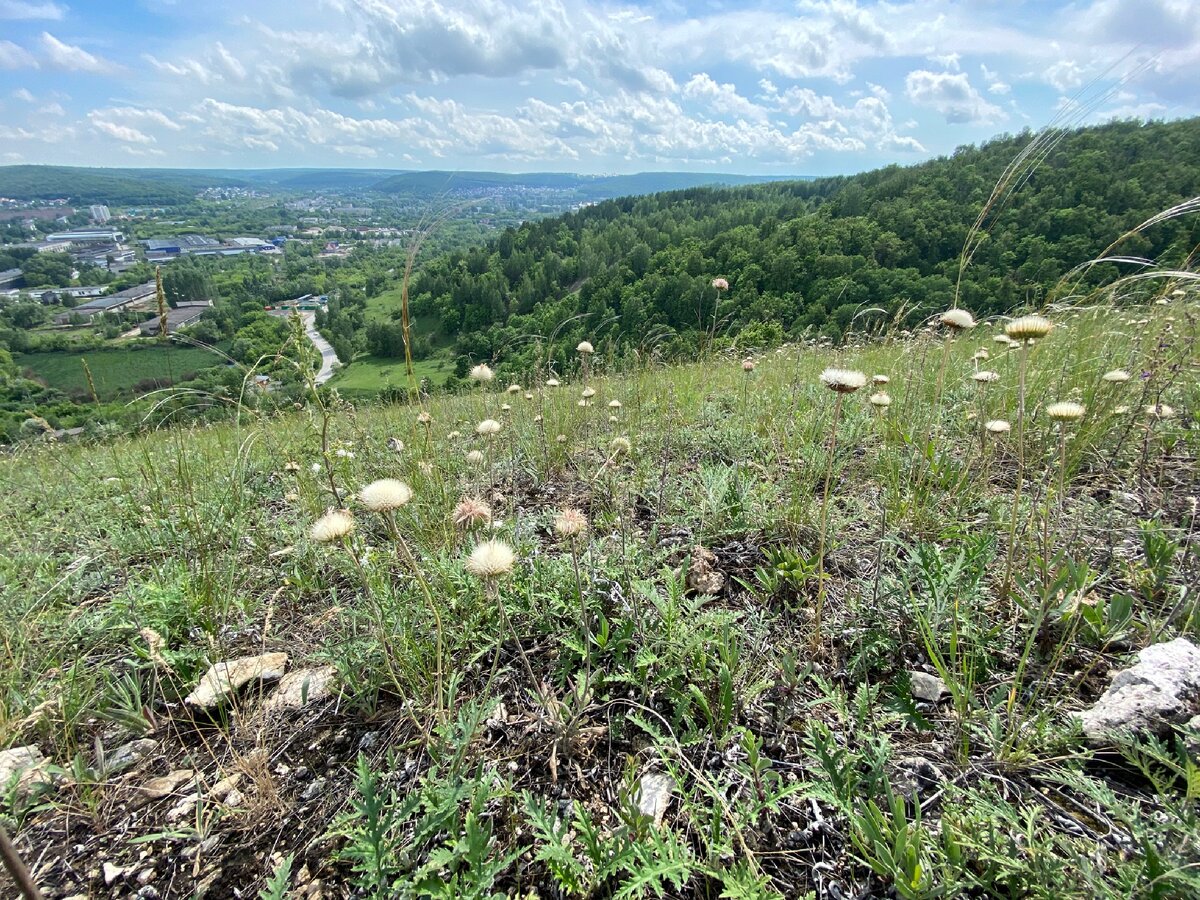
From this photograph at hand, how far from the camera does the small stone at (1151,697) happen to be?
1.46 m

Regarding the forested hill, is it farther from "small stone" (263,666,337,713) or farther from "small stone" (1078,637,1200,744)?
"small stone" (263,666,337,713)

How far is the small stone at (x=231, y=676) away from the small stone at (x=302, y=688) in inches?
3.1

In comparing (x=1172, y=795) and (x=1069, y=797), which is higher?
(x=1172, y=795)

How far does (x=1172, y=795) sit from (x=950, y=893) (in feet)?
2.33

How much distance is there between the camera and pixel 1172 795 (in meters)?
1.33

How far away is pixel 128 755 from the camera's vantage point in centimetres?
191

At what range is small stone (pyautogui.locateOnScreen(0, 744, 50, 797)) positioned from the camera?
1.69 meters

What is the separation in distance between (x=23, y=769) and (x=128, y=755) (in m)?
0.27

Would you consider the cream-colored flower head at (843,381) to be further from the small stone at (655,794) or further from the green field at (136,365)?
the green field at (136,365)

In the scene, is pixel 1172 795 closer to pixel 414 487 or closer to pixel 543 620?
pixel 543 620

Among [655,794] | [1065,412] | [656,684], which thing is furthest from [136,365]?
[1065,412]

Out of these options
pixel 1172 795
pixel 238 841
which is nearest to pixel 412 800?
pixel 238 841

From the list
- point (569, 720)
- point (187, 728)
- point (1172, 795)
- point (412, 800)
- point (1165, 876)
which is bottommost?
point (187, 728)

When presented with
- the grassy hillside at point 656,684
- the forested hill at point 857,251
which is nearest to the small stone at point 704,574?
the grassy hillside at point 656,684
